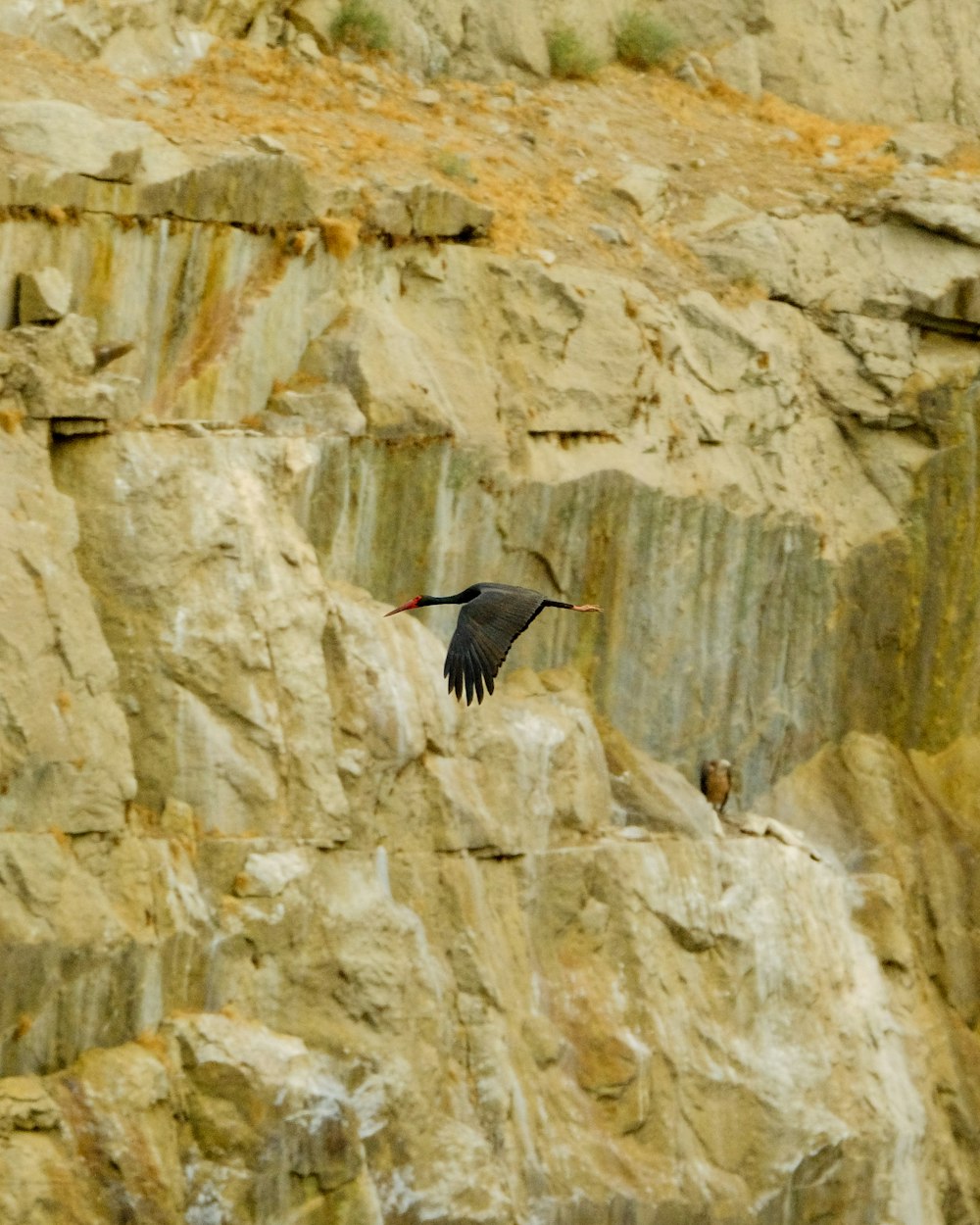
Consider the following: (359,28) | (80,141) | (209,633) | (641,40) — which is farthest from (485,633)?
(641,40)

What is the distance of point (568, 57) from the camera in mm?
24656

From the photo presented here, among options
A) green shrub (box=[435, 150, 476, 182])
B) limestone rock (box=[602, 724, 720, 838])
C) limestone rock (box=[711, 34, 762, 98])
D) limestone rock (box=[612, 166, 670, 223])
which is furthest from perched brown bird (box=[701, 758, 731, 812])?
limestone rock (box=[711, 34, 762, 98])

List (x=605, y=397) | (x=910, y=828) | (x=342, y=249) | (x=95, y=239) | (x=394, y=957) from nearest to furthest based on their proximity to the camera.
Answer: (x=394, y=957), (x=95, y=239), (x=342, y=249), (x=605, y=397), (x=910, y=828)

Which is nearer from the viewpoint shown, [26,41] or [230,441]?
[230,441]

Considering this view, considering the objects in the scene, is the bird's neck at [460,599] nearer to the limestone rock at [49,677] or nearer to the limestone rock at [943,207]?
the limestone rock at [49,677]

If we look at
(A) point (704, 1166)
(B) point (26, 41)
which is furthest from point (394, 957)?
(B) point (26, 41)

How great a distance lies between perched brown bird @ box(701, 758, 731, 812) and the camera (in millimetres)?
20359

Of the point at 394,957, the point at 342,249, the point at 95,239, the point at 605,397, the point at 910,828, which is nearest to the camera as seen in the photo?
the point at 394,957

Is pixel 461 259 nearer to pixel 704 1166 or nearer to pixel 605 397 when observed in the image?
pixel 605 397

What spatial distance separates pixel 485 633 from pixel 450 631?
14.1 ft

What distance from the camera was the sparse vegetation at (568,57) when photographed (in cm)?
2466

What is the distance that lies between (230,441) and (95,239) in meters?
1.99

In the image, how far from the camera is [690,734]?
20719mm

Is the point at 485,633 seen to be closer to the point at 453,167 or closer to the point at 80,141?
the point at 80,141
